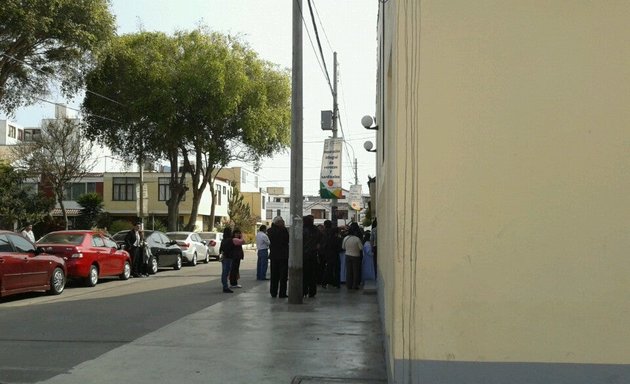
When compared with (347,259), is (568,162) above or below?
above

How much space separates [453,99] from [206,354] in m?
4.85

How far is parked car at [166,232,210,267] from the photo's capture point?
2722 centimetres

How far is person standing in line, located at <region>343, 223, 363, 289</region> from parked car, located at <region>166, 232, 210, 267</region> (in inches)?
484

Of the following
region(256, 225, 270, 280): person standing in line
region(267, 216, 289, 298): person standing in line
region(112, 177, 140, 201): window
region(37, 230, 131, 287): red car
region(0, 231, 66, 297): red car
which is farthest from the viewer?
region(112, 177, 140, 201): window

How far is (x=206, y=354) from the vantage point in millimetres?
8156

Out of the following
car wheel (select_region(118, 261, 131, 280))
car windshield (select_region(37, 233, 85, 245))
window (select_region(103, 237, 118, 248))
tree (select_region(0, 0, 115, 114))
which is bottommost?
car wheel (select_region(118, 261, 131, 280))

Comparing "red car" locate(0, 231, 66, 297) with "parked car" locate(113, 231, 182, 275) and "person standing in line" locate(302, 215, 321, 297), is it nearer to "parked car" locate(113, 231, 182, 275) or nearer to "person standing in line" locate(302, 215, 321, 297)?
"person standing in line" locate(302, 215, 321, 297)

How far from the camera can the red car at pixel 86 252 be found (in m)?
17.0

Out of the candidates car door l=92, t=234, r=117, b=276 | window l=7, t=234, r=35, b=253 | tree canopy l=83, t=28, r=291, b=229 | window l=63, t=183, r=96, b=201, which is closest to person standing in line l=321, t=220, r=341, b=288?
car door l=92, t=234, r=117, b=276

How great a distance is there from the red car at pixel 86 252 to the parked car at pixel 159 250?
10.8 feet

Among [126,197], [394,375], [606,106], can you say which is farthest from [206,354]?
[126,197]

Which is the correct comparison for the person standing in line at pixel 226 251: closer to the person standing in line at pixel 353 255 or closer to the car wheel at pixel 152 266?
the person standing in line at pixel 353 255

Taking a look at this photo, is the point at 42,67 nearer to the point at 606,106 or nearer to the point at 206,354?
the point at 206,354

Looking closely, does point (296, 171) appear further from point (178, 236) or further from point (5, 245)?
point (178, 236)
